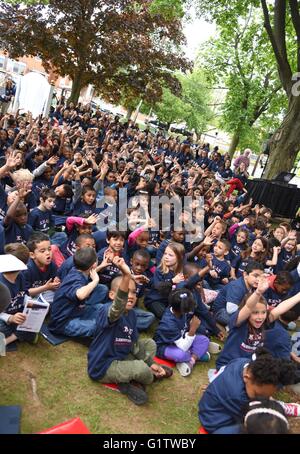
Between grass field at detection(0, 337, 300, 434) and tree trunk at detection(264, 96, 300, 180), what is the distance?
1067cm

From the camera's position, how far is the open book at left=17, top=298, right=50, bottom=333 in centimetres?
341

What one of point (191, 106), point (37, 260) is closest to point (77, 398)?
point (37, 260)

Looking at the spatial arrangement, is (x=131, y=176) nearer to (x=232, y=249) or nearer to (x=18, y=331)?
(x=232, y=249)

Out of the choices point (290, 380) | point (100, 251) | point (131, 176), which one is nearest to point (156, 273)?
point (100, 251)

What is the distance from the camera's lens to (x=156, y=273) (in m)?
4.94

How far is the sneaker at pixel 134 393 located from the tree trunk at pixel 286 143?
1120 cm

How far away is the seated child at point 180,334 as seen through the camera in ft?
13.1

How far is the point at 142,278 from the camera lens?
4.30 metres

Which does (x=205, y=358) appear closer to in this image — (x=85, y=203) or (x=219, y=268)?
(x=219, y=268)

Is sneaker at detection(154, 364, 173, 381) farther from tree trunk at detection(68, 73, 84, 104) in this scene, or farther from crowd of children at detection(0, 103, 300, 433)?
tree trunk at detection(68, 73, 84, 104)

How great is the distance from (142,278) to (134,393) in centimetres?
127

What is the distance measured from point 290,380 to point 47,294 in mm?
2599

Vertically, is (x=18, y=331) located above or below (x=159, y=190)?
below

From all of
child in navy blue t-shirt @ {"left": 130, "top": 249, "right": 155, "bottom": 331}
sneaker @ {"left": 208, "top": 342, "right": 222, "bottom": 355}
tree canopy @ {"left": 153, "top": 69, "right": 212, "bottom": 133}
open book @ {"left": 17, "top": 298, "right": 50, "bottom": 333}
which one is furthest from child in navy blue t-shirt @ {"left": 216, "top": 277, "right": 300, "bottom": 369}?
tree canopy @ {"left": 153, "top": 69, "right": 212, "bottom": 133}
